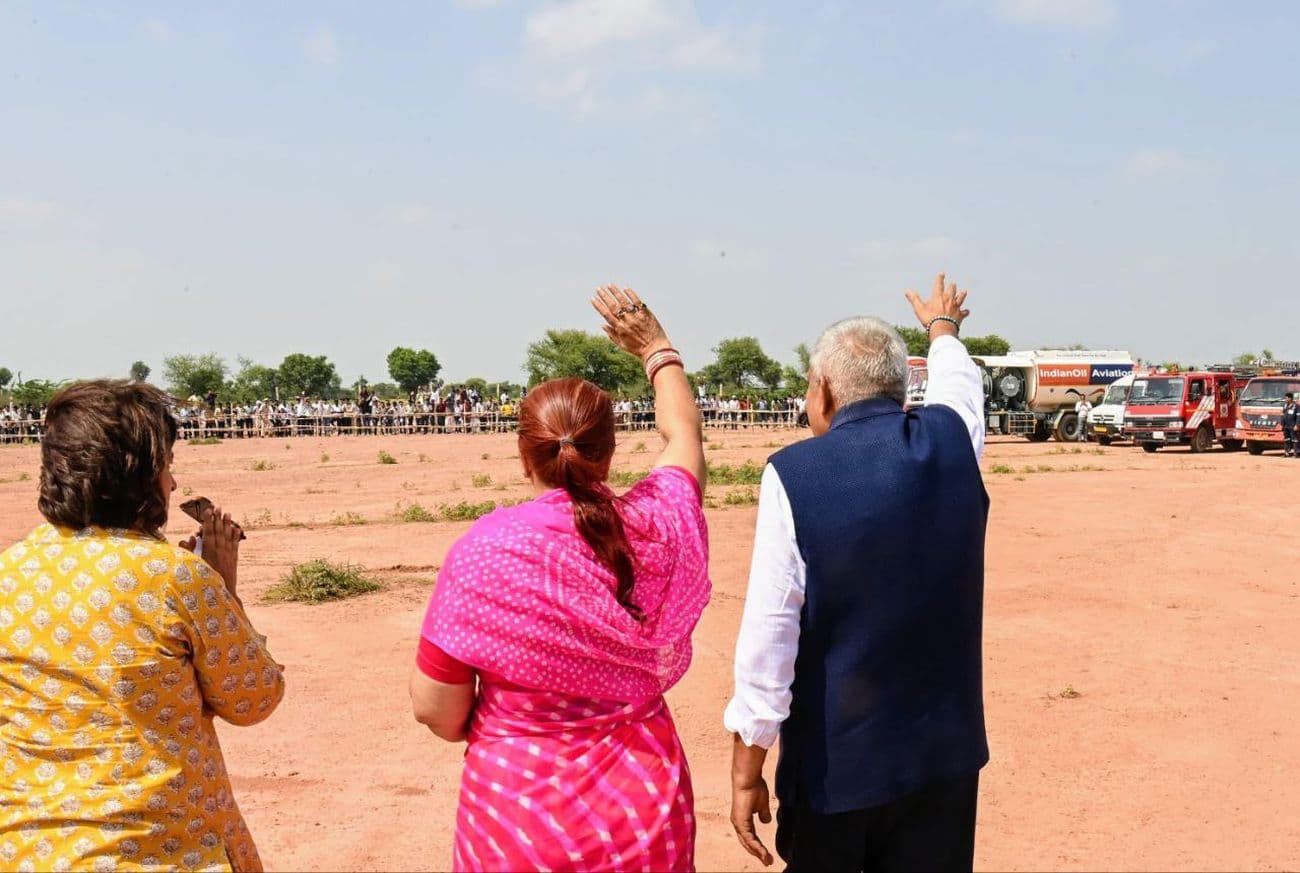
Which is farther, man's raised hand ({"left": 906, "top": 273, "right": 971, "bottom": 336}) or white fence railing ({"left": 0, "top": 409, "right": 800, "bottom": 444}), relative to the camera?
white fence railing ({"left": 0, "top": 409, "right": 800, "bottom": 444})

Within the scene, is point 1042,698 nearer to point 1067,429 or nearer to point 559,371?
point 1067,429

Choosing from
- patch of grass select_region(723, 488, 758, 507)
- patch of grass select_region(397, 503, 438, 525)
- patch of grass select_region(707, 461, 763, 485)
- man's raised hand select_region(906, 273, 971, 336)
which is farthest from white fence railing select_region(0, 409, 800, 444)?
man's raised hand select_region(906, 273, 971, 336)

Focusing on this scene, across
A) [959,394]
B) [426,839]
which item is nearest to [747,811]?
[959,394]

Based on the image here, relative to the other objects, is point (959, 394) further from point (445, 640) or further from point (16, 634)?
point (16, 634)

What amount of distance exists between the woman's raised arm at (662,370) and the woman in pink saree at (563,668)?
1.19 ft

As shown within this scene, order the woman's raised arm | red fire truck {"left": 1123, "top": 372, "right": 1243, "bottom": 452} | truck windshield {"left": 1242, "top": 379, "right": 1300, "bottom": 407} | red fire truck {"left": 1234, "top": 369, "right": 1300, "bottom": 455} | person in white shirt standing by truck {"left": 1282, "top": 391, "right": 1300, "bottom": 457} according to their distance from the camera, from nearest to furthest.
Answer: the woman's raised arm → person in white shirt standing by truck {"left": 1282, "top": 391, "right": 1300, "bottom": 457} → red fire truck {"left": 1234, "top": 369, "right": 1300, "bottom": 455} → truck windshield {"left": 1242, "top": 379, "right": 1300, "bottom": 407} → red fire truck {"left": 1123, "top": 372, "right": 1243, "bottom": 452}

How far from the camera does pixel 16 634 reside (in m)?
2.21

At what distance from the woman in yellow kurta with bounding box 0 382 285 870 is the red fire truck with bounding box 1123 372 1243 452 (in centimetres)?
3132

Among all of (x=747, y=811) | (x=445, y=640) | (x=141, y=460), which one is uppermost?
(x=141, y=460)

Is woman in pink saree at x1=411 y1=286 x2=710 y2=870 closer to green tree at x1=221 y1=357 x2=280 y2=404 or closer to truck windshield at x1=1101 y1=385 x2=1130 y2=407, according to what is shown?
truck windshield at x1=1101 y1=385 x2=1130 y2=407

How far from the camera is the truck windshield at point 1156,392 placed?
→ 30306 mm

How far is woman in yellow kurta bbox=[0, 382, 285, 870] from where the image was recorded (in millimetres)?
2188

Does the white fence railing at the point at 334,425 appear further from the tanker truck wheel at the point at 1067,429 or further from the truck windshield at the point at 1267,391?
the truck windshield at the point at 1267,391

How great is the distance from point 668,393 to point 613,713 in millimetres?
905
